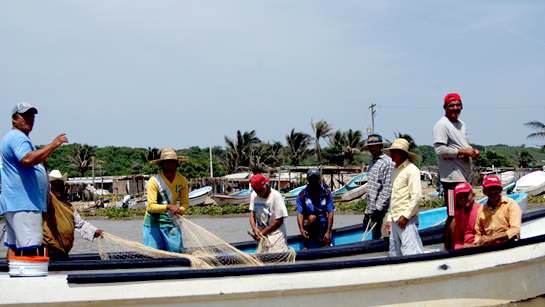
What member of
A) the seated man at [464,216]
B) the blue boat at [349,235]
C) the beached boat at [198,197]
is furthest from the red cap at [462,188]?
the beached boat at [198,197]

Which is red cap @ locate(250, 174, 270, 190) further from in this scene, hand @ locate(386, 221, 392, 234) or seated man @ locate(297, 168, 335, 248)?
hand @ locate(386, 221, 392, 234)

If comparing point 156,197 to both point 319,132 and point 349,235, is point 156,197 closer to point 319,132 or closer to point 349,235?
point 349,235

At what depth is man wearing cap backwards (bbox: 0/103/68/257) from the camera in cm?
486

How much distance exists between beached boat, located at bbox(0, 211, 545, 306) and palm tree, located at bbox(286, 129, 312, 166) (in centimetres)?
4989

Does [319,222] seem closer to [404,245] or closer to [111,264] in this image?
[404,245]

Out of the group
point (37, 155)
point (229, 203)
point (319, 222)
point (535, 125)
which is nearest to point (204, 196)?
point (229, 203)

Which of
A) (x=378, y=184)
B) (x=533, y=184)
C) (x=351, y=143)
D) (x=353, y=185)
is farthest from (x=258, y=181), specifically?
(x=351, y=143)

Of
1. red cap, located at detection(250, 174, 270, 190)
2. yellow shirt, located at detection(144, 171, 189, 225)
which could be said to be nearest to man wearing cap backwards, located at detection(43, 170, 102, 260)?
yellow shirt, located at detection(144, 171, 189, 225)

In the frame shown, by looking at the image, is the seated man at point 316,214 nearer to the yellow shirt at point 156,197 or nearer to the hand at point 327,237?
the hand at point 327,237

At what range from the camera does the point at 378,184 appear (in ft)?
22.8

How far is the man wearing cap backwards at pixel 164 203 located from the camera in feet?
21.1

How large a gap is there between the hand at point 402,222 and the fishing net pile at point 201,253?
1037mm

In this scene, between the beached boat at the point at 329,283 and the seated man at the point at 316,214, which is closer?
the beached boat at the point at 329,283

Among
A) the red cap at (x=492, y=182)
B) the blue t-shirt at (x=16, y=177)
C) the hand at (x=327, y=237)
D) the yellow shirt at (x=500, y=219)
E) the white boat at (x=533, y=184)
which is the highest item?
the blue t-shirt at (x=16, y=177)
